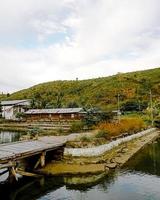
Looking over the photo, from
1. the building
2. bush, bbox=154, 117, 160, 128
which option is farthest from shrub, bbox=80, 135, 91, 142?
the building

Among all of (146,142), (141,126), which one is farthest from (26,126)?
(146,142)

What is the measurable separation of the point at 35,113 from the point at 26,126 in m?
16.3

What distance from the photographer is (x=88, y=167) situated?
126 feet

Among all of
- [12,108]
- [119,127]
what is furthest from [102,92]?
[119,127]

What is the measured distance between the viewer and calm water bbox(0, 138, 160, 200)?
30.0 m

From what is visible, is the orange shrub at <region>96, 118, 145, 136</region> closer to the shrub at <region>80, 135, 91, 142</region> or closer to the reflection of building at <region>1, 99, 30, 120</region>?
the shrub at <region>80, 135, 91, 142</region>

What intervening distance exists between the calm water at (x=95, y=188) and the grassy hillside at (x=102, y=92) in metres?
85.3

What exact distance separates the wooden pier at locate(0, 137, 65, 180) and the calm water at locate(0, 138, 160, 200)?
1940 mm

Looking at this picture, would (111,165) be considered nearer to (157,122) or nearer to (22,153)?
(22,153)

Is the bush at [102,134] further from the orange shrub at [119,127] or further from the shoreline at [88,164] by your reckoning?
the shoreline at [88,164]

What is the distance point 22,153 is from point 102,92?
389ft

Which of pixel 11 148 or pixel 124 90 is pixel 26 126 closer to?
pixel 11 148

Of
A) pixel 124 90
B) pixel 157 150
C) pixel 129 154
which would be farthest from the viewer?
pixel 124 90

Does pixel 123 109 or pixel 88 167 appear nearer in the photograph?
pixel 88 167
